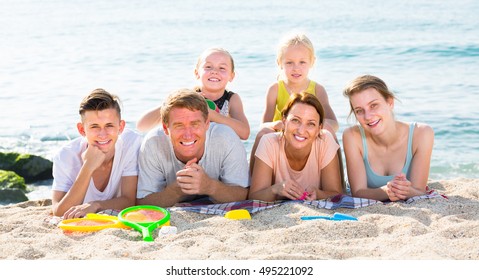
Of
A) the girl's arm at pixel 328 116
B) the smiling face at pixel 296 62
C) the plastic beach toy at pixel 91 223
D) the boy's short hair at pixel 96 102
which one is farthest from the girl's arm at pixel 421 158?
the boy's short hair at pixel 96 102

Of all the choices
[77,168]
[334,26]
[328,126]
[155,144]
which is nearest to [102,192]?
[77,168]

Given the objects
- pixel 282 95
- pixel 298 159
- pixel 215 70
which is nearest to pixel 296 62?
pixel 282 95

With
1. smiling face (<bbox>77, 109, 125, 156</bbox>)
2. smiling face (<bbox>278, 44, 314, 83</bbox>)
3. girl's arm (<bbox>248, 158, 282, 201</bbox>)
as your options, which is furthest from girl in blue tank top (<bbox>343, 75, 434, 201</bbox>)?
smiling face (<bbox>77, 109, 125, 156</bbox>)

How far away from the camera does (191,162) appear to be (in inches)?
181

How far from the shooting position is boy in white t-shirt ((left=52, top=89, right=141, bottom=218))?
461cm

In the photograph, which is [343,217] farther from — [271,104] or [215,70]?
Result: [271,104]

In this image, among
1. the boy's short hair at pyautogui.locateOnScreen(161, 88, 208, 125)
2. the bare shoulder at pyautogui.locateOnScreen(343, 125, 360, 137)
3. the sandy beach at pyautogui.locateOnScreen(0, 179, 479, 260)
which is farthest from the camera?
the bare shoulder at pyautogui.locateOnScreen(343, 125, 360, 137)

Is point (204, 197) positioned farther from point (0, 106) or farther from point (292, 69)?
point (0, 106)

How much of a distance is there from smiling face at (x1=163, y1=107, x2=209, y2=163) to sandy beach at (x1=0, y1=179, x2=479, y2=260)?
51 centimetres

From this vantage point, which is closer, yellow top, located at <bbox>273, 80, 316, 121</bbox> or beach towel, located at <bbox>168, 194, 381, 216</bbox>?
beach towel, located at <bbox>168, 194, 381, 216</bbox>

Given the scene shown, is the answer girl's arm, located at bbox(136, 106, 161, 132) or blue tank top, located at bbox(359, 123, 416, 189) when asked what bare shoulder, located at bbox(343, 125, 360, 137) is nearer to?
blue tank top, located at bbox(359, 123, 416, 189)

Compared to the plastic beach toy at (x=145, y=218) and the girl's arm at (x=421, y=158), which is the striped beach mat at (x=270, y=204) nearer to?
the girl's arm at (x=421, y=158)

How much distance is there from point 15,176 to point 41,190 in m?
0.37

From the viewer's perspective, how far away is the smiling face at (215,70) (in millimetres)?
5340
